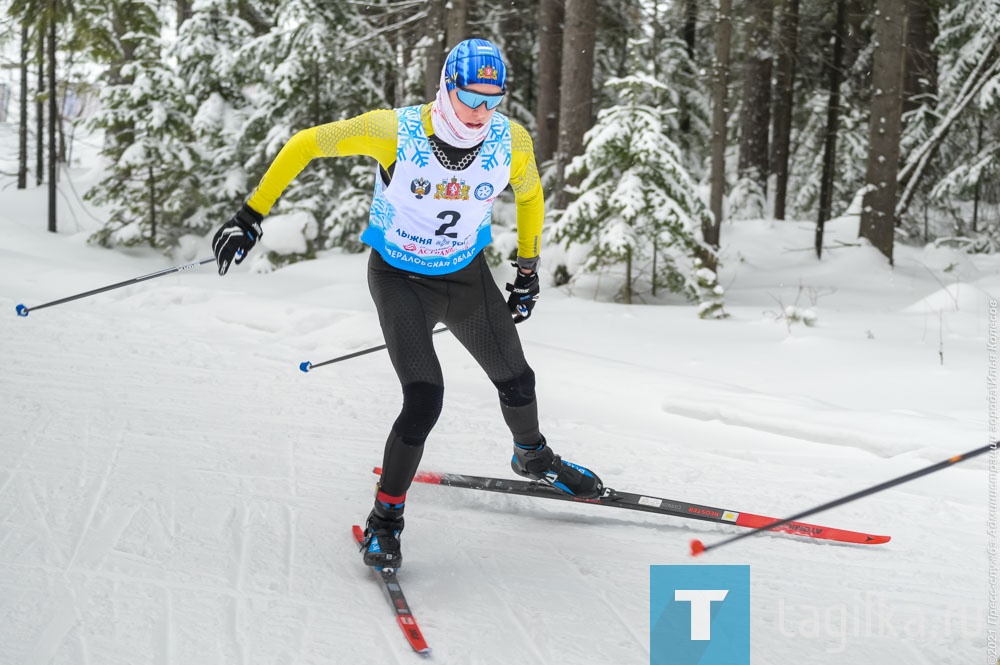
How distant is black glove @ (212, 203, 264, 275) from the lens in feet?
11.1

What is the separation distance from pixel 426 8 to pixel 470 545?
35.2 ft

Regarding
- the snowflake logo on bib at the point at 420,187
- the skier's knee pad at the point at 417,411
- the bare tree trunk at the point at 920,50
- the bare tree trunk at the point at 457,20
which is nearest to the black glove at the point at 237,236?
the snowflake logo on bib at the point at 420,187

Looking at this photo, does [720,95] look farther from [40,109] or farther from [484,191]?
[40,109]

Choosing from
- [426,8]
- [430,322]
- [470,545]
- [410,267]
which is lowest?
[470,545]

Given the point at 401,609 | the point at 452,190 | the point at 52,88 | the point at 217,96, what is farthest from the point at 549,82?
the point at 401,609

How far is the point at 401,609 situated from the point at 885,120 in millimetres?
10388

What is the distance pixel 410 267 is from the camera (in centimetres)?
358

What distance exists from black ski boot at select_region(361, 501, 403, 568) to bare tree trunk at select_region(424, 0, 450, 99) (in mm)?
9566

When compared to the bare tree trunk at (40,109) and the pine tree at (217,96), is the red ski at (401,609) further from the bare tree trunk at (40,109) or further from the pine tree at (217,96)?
the bare tree trunk at (40,109)

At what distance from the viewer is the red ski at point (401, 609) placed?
8.98 feet

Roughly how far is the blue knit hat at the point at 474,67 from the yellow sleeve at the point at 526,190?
38cm

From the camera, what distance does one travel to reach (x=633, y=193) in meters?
8.48

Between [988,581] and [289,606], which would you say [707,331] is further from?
[289,606]

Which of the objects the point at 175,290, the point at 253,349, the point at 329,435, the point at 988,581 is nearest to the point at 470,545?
the point at 329,435
